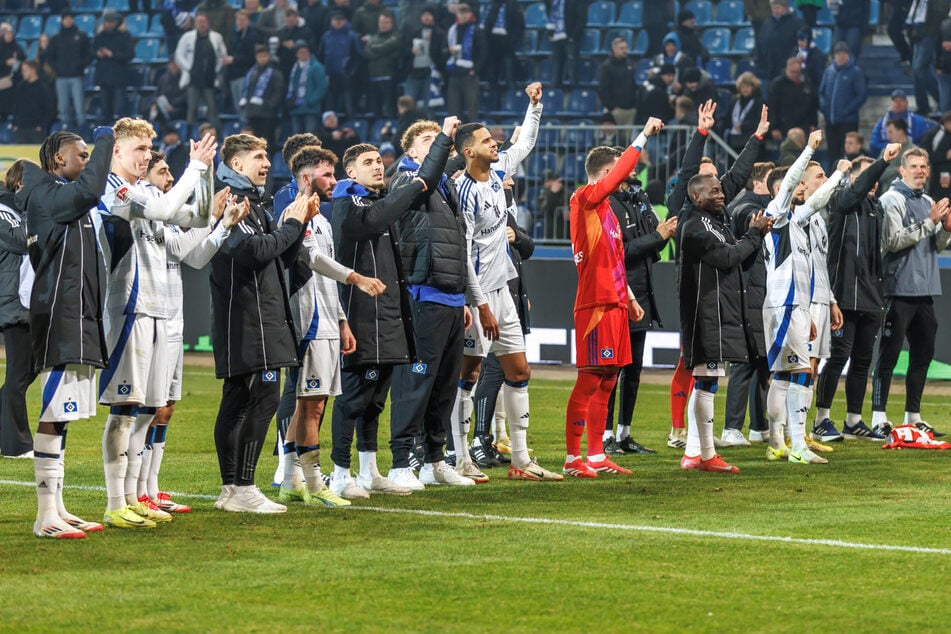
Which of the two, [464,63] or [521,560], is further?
[464,63]

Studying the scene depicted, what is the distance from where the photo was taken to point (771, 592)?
5809 mm

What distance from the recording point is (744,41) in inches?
904

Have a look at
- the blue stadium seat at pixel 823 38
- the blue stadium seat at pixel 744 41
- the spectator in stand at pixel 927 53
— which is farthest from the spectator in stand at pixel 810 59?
the blue stadium seat at pixel 744 41

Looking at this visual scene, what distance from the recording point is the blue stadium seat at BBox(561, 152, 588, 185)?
19609 mm

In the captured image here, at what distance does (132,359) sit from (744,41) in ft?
57.1

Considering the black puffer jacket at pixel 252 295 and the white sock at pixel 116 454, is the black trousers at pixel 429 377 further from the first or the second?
the white sock at pixel 116 454

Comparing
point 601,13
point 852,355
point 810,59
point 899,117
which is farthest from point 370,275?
point 601,13

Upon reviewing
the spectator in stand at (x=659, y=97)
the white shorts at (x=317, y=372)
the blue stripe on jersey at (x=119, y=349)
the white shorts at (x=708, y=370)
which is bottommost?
the white shorts at (x=708, y=370)

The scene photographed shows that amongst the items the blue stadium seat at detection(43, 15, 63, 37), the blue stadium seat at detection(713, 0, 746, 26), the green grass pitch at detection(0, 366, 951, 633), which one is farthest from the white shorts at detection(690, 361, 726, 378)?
the blue stadium seat at detection(43, 15, 63, 37)

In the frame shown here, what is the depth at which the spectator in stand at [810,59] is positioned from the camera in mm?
21062

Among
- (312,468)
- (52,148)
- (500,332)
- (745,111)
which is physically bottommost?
(312,468)

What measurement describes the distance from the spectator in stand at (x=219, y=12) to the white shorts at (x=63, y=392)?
2073 centimetres

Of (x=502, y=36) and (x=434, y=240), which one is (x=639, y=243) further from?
(x=502, y=36)

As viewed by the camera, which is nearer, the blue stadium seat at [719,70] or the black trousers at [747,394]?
the black trousers at [747,394]
